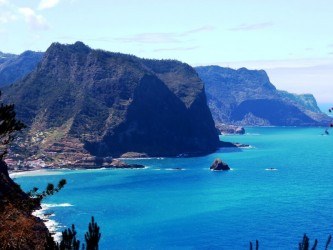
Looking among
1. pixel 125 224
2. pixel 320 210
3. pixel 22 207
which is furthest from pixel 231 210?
pixel 22 207

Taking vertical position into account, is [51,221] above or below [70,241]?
below

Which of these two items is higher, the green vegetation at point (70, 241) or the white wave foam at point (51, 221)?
the green vegetation at point (70, 241)

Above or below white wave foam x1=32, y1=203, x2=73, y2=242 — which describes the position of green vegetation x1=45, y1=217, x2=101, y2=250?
above

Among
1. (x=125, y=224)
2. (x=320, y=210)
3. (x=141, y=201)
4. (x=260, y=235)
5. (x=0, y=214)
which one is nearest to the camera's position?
(x=0, y=214)

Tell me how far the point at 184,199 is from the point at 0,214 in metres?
166

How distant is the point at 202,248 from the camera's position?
4897 inches

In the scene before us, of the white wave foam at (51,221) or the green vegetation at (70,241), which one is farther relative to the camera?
the white wave foam at (51,221)

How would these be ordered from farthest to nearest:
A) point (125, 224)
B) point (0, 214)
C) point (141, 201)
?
point (141, 201), point (125, 224), point (0, 214)

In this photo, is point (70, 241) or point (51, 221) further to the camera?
point (51, 221)

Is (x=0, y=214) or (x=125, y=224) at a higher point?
(x=0, y=214)

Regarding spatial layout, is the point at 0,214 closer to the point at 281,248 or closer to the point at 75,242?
the point at 75,242

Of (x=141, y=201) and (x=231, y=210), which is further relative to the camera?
(x=141, y=201)

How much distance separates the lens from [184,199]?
196250 millimetres

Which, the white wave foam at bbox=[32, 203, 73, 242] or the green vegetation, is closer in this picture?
the green vegetation
